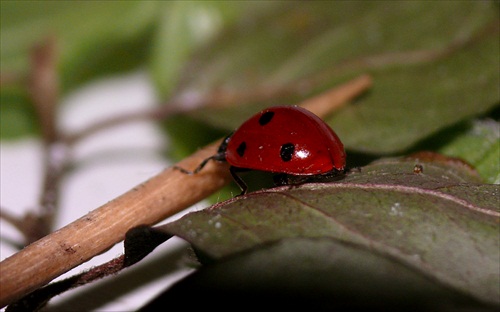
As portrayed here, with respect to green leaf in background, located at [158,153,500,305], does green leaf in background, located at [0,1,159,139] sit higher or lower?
higher

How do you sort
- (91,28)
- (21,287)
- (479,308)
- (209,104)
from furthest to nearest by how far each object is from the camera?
(91,28) < (209,104) < (21,287) < (479,308)

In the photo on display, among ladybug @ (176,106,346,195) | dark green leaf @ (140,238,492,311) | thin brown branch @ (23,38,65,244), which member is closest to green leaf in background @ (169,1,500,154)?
ladybug @ (176,106,346,195)

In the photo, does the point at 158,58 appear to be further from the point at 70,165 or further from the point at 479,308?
the point at 479,308

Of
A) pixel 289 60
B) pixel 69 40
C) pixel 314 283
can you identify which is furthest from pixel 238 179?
pixel 69 40

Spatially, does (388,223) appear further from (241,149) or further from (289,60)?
(289,60)

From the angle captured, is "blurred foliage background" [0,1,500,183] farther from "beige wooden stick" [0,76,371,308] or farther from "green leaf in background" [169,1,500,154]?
"beige wooden stick" [0,76,371,308]

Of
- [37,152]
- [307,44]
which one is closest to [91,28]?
[37,152]

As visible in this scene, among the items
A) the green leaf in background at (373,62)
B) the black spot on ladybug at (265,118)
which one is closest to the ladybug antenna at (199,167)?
the black spot on ladybug at (265,118)
